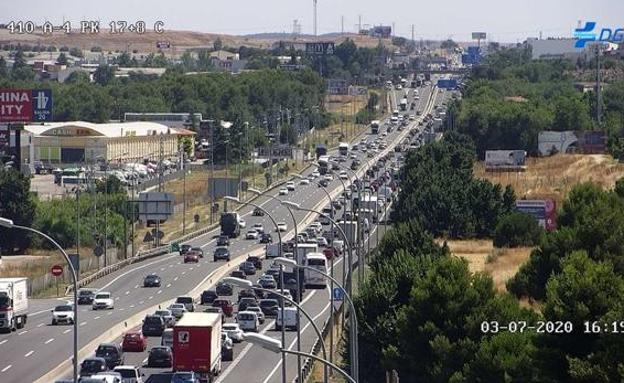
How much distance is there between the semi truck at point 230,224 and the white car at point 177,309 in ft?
119

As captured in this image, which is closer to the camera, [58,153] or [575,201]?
[575,201]

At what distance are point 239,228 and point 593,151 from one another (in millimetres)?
33915

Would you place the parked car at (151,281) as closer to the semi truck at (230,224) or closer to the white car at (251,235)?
the semi truck at (230,224)

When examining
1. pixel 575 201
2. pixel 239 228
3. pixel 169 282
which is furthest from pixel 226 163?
pixel 575 201

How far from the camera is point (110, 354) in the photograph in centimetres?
5716

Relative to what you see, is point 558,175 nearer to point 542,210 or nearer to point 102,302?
point 542,210

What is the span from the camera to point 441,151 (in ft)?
418

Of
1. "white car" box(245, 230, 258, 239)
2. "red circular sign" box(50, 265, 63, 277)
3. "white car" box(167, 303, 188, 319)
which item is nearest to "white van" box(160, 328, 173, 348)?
"white car" box(167, 303, 188, 319)

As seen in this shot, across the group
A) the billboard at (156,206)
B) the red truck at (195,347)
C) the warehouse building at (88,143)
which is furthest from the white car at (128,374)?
the warehouse building at (88,143)

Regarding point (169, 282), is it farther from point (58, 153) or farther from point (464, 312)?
point (58, 153)

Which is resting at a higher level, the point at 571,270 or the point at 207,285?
the point at 571,270

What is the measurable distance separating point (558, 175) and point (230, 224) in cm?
2469

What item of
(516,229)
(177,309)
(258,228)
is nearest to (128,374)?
(177,309)

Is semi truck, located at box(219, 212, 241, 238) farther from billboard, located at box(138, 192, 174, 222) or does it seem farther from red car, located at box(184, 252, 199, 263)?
red car, located at box(184, 252, 199, 263)
